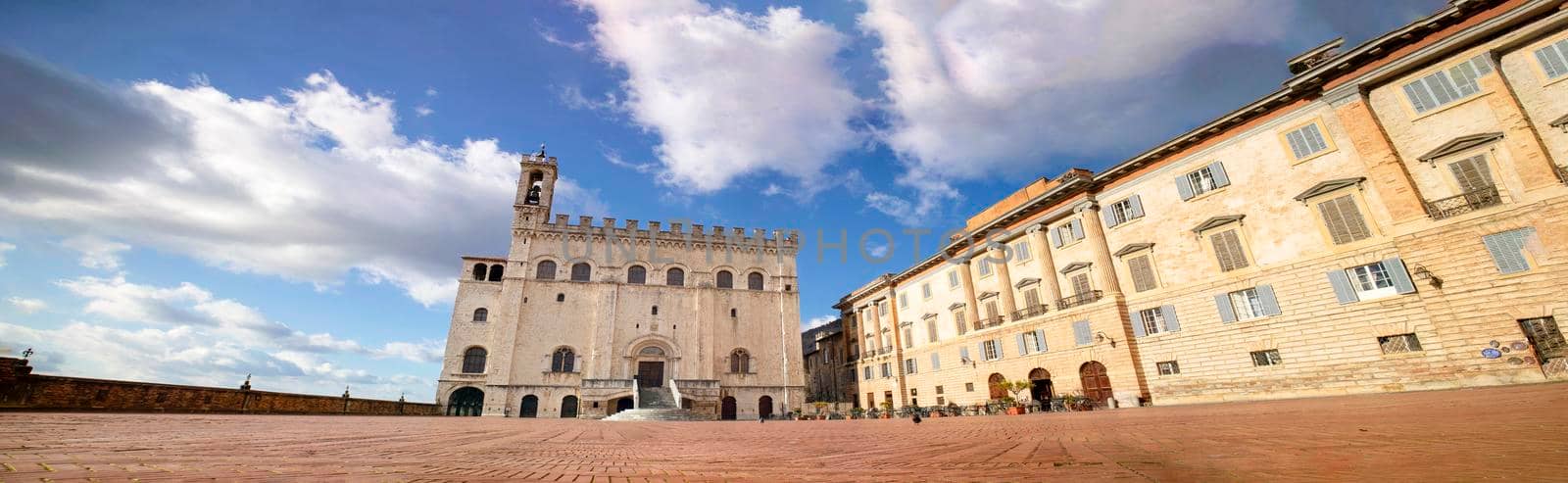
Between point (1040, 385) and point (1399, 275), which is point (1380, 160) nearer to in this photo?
point (1399, 275)

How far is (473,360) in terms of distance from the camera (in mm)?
30125

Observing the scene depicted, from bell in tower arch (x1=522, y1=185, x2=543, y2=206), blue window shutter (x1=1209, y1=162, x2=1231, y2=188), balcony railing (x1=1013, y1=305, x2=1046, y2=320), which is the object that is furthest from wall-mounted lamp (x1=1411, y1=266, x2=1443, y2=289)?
bell in tower arch (x1=522, y1=185, x2=543, y2=206)

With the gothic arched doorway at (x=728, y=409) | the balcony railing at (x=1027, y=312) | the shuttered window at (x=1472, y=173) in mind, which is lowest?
the gothic arched doorway at (x=728, y=409)

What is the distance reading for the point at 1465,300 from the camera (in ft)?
39.9

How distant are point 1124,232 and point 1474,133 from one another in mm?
8600

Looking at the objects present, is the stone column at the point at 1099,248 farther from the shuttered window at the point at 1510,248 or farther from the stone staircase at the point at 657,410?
the stone staircase at the point at 657,410

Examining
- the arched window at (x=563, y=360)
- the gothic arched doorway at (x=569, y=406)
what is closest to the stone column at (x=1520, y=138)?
the gothic arched doorway at (x=569, y=406)

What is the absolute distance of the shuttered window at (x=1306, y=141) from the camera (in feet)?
50.2

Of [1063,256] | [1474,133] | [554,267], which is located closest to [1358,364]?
[1474,133]

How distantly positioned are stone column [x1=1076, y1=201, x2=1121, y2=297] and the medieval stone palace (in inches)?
745

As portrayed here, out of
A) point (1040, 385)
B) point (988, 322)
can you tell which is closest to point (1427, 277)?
point (1040, 385)

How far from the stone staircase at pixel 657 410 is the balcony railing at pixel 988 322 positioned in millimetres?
15306

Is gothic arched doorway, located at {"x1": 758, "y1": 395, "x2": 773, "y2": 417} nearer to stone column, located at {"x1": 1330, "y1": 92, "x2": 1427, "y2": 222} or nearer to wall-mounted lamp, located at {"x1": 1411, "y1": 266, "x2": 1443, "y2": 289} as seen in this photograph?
wall-mounted lamp, located at {"x1": 1411, "y1": 266, "x2": 1443, "y2": 289}

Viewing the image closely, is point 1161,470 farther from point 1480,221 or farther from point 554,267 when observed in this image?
point 554,267
